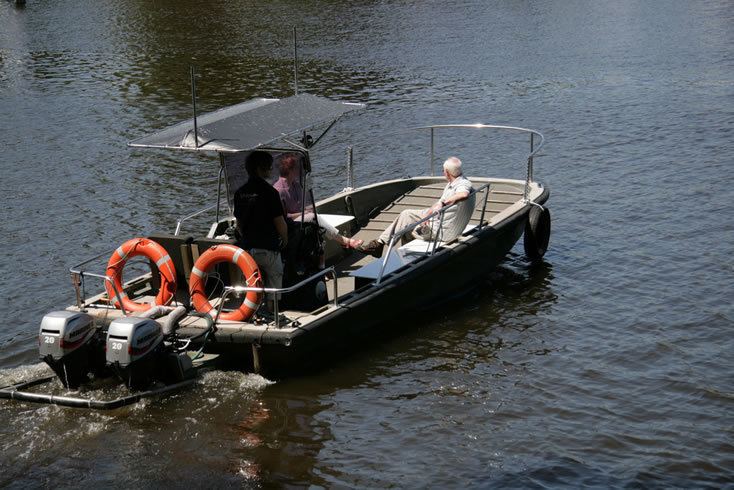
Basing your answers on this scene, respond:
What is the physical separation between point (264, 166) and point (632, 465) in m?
4.81

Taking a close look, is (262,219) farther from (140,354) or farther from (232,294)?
(140,354)

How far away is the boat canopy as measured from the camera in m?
10.3

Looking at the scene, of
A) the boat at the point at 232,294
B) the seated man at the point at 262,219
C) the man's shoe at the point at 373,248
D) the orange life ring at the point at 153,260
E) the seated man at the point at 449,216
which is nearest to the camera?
the boat at the point at 232,294

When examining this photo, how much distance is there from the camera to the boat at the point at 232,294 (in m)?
9.76

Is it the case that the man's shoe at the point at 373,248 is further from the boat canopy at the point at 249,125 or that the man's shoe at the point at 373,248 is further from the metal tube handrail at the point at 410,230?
the boat canopy at the point at 249,125

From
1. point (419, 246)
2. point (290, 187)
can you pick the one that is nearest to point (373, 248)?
point (419, 246)

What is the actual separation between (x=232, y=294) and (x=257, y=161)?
158 cm

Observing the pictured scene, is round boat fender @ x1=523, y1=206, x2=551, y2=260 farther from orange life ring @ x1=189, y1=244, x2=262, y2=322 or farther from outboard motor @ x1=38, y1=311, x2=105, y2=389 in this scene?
outboard motor @ x1=38, y1=311, x2=105, y2=389

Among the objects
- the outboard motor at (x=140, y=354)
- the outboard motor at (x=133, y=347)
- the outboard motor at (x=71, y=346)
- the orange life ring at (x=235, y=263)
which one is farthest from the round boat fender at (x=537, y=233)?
the outboard motor at (x=71, y=346)

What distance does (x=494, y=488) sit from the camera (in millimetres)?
8703

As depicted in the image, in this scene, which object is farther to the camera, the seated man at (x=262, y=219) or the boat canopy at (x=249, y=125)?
the seated man at (x=262, y=219)

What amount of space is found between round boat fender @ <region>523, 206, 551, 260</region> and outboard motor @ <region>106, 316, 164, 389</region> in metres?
6.18

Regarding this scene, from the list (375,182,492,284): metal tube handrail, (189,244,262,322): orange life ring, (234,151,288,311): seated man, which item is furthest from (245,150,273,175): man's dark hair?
(375,182,492,284): metal tube handrail

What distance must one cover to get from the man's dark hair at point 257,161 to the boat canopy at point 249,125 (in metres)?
0.15
